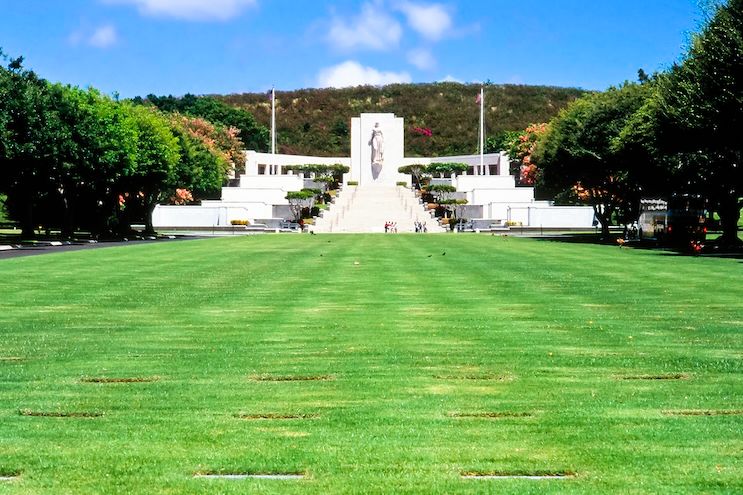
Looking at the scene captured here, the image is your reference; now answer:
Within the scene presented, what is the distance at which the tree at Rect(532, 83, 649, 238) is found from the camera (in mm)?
63969

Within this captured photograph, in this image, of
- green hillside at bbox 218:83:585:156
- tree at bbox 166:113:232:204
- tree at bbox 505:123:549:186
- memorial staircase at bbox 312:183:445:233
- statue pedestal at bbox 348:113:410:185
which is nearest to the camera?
tree at bbox 166:113:232:204

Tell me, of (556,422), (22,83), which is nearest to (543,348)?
(556,422)

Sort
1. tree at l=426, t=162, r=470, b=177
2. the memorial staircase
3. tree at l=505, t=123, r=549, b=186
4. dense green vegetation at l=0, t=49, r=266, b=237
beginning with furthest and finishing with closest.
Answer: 1. tree at l=426, t=162, r=470, b=177
2. tree at l=505, t=123, r=549, b=186
3. the memorial staircase
4. dense green vegetation at l=0, t=49, r=266, b=237

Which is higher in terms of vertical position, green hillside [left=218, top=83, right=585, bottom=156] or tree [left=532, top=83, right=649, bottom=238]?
green hillside [left=218, top=83, right=585, bottom=156]

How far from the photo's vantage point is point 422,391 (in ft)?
35.4

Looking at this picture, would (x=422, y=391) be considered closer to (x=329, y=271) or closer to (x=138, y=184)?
(x=329, y=271)

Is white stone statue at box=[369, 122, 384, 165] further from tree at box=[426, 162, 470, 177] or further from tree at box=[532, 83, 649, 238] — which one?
tree at box=[532, 83, 649, 238]

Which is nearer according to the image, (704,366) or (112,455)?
(112,455)

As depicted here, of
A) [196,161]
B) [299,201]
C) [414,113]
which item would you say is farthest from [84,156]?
[414,113]

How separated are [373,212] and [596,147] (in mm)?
39093

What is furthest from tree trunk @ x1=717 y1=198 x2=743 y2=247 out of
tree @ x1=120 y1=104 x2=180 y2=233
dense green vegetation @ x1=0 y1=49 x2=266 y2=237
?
tree @ x1=120 y1=104 x2=180 y2=233

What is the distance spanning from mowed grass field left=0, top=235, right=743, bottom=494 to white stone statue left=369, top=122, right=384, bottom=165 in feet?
339

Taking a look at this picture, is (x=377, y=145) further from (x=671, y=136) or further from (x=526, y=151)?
(x=671, y=136)

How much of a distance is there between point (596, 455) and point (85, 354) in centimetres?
824
